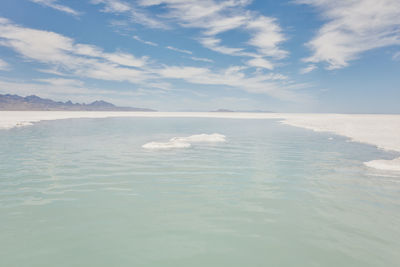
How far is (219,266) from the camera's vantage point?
17.2ft

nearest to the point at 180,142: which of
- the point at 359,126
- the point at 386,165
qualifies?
the point at 386,165

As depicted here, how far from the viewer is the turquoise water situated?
5602 mm

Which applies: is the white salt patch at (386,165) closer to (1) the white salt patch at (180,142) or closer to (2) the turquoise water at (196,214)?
(2) the turquoise water at (196,214)

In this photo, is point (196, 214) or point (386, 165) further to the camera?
point (386, 165)

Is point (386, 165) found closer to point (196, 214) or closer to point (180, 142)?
point (196, 214)

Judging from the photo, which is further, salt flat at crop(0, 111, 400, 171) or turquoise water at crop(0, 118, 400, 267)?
salt flat at crop(0, 111, 400, 171)

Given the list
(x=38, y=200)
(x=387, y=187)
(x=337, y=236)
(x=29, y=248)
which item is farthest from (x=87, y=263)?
(x=387, y=187)

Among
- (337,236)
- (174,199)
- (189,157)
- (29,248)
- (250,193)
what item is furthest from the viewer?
(189,157)

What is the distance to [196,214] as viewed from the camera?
7758mm

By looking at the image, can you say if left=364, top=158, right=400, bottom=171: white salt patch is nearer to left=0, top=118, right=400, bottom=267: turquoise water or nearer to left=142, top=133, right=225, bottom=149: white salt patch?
left=0, top=118, right=400, bottom=267: turquoise water

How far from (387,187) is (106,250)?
10.6 m

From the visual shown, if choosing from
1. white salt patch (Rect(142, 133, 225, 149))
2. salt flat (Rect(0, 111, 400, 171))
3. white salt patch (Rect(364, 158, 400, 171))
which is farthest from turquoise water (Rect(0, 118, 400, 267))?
salt flat (Rect(0, 111, 400, 171))

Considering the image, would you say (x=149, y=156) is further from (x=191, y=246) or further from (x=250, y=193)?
(x=191, y=246)

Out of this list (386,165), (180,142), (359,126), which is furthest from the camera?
(359,126)
